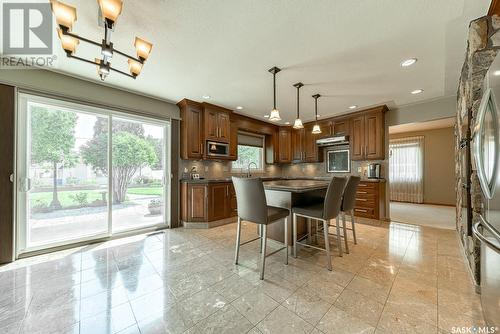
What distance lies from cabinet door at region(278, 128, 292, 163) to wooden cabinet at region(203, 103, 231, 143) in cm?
203

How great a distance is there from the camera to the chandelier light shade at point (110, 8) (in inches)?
48.7

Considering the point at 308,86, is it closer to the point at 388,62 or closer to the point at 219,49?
the point at 388,62

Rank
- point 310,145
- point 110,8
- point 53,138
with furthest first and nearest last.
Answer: point 310,145
point 53,138
point 110,8

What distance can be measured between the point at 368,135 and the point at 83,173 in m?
5.48

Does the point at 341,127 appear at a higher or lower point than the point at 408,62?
lower

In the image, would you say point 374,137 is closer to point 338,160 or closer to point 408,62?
point 338,160

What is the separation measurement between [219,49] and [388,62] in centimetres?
210

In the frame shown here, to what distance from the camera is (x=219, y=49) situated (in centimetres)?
217

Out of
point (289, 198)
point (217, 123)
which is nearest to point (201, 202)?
point (217, 123)

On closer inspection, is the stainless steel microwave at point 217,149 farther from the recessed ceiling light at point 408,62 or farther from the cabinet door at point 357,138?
the recessed ceiling light at point 408,62

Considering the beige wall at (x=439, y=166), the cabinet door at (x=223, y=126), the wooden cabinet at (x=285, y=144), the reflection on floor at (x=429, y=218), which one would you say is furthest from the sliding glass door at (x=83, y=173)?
the beige wall at (x=439, y=166)

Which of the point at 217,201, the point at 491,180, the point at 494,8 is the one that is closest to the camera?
the point at 491,180

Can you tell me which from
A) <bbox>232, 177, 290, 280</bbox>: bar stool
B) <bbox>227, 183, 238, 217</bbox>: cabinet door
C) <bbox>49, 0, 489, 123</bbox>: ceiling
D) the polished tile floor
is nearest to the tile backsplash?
<bbox>227, 183, 238, 217</bbox>: cabinet door

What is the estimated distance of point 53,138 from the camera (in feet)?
9.12
